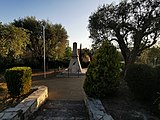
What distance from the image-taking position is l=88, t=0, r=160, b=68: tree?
49.8 ft

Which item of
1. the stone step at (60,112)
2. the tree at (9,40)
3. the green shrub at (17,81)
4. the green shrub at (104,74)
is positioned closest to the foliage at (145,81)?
the green shrub at (104,74)

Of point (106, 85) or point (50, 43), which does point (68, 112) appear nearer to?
point (106, 85)

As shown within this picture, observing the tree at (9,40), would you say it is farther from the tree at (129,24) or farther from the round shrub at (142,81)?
the round shrub at (142,81)

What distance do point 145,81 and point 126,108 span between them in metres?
1.22

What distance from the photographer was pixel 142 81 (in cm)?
690

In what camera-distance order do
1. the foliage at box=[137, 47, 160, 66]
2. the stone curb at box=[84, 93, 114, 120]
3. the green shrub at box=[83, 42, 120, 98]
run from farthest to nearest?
the foliage at box=[137, 47, 160, 66]
the green shrub at box=[83, 42, 120, 98]
the stone curb at box=[84, 93, 114, 120]

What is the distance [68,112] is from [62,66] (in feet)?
88.9

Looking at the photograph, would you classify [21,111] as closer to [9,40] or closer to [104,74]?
[104,74]

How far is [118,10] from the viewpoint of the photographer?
16.4 metres

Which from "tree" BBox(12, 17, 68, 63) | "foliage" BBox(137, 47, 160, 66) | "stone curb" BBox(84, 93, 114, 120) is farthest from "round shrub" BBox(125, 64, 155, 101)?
"foliage" BBox(137, 47, 160, 66)

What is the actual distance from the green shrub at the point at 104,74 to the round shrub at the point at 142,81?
613 mm

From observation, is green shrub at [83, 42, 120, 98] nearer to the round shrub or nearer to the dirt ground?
the dirt ground

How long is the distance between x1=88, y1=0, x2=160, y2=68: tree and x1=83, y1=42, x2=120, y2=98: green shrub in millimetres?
7858

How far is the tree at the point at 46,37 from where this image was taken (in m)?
27.9
